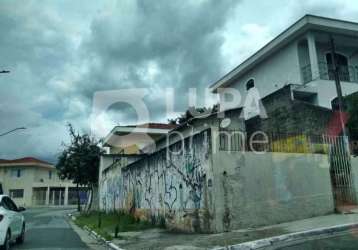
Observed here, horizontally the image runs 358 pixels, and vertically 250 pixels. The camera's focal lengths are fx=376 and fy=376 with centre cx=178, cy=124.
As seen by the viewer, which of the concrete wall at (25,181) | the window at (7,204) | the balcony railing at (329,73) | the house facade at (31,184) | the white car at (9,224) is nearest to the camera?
the white car at (9,224)

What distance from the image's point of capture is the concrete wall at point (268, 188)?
1123 cm

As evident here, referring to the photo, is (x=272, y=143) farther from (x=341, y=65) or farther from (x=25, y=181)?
(x=25, y=181)

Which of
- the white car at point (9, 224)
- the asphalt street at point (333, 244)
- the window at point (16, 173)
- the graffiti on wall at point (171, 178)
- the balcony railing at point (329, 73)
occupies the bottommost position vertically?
the asphalt street at point (333, 244)

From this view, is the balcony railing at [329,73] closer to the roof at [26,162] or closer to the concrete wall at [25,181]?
the roof at [26,162]

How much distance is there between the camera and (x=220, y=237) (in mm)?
10000

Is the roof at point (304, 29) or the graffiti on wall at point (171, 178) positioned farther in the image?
the roof at point (304, 29)

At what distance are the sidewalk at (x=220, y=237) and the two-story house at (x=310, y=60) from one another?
9297 mm

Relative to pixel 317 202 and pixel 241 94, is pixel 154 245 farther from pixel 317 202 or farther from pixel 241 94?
pixel 241 94

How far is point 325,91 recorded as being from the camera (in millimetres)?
20734

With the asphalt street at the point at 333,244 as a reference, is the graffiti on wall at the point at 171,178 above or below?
above

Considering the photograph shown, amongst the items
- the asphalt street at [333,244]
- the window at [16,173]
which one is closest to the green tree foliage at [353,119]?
the asphalt street at [333,244]

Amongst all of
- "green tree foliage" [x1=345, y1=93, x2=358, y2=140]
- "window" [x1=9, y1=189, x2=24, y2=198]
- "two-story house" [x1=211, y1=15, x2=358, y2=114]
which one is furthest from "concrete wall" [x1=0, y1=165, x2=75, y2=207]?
"green tree foliage" [x1=345, y1=93, x2=358, y2=140]

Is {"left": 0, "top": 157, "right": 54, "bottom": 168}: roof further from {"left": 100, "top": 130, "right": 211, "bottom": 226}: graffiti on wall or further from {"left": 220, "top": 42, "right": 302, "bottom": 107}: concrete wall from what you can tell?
{"left": 100, "top": 130, "right": 211, "bottom": 226}: graffiti on wall

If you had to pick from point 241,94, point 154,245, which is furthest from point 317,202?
point 241,94
